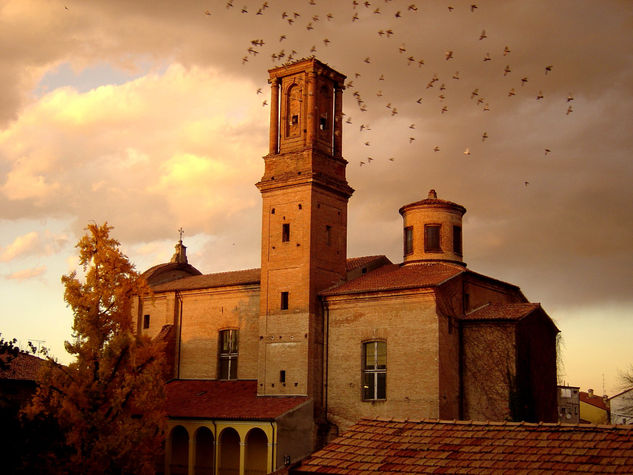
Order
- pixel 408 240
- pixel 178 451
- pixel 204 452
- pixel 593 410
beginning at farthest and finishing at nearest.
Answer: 1. pixel 593 410
2. pixel 408 240
3. pixel 178 451
4. pixel 204 452

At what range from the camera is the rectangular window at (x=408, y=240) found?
118 ft

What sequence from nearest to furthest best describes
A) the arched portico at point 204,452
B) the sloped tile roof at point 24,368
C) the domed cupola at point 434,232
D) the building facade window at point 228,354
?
1. the arched portico at point 204,452
2. the domed cupola at point 434,232
3. the building facade window at point 228,354
4. the sloped tile roof at point 24,368

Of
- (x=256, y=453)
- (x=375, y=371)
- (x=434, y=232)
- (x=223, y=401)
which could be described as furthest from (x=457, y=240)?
(x=256, y=453)

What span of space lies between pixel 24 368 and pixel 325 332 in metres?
16.3

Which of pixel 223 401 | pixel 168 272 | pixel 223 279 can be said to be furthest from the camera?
pixel 168 272

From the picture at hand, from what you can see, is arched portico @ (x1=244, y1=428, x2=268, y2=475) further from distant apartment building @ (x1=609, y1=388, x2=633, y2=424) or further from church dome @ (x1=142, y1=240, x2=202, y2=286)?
distant apartment building @ (x1=609, y1=388, x2=633, y2=424)

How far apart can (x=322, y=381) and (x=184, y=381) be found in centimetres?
889

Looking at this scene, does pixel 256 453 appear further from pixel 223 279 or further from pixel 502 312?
pixel 502 312

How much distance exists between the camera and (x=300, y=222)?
109ft

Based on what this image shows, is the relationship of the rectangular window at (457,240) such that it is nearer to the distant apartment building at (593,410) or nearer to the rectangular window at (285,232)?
the rectangular window at (285,232)

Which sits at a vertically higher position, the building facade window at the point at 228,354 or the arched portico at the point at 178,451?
the building facade window at the point at 228,354

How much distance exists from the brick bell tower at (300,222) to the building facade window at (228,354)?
365 centimetres

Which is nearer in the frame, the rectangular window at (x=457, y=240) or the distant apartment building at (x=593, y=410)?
the rectangular window at (x=457, y=240)

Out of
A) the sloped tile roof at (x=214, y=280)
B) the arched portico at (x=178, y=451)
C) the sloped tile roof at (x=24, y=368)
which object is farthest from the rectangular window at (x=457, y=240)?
the sloped tile roof at (x=24, y=368)
